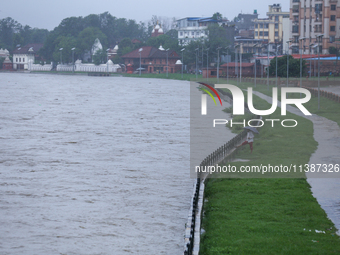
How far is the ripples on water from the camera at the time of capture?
534 inches

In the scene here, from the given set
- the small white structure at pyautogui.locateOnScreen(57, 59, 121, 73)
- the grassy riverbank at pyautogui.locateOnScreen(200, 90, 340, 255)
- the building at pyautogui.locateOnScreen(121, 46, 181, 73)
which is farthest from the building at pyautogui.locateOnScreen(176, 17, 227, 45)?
the grassy riverbank at pyautogui.locateOnScreen(200, 90, 340, 255)

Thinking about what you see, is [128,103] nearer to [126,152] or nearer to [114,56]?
[126,152]

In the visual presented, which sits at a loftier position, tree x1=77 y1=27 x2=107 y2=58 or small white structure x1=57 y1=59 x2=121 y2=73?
tree x1=77 y1=27 x2=107 y2=58

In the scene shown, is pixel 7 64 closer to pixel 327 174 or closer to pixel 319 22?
pixel 319 22

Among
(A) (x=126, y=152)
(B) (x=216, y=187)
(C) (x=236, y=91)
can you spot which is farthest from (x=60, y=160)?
(C) (x=236, y=91)

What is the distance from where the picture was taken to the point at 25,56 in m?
184

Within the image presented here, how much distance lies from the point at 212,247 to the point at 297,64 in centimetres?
7198

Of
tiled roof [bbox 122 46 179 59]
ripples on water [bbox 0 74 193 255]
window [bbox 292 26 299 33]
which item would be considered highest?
window [bbox 292 26 299 33]

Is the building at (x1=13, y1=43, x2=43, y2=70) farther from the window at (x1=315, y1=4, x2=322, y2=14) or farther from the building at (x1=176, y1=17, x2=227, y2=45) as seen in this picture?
the window at (x1=315, y1=4, x2=322, y2=14)

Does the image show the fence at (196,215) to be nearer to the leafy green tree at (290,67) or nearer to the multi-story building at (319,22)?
the leafy green tree at (290,67)

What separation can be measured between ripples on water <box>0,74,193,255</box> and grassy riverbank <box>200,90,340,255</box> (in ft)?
3.74

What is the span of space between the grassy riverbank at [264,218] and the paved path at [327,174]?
0.87ft

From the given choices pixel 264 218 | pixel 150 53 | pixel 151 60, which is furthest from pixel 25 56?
pixel 264 218

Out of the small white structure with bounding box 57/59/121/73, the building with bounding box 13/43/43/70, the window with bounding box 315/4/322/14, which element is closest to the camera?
the window with bounding box 315/4/322/14
